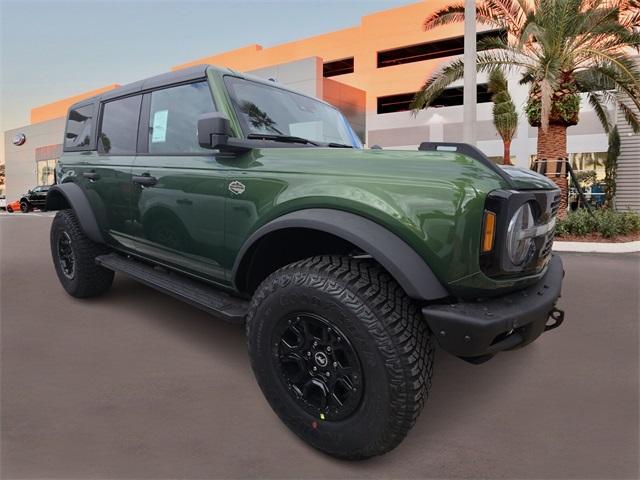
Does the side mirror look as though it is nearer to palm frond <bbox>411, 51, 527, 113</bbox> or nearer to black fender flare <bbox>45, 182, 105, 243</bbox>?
black fender flare <bbox>45, 182, 105, 243</bbox>

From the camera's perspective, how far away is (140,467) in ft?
6.61

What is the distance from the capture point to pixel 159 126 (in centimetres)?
340

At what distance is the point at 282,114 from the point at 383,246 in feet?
5.05

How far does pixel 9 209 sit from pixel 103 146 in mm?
34045

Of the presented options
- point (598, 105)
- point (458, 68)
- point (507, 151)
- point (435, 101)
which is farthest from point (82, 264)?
point (435, 101)

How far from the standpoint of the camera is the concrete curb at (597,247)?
8562 millimetres

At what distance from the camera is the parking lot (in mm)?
2051

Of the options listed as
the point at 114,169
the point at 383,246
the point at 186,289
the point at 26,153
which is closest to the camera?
the point at 383,246

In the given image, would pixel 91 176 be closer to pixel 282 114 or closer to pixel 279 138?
pixel 282 114

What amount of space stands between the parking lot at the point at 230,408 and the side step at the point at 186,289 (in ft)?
1.61

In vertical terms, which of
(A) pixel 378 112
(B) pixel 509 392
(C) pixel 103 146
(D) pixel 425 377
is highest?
(A) pixel 378 112

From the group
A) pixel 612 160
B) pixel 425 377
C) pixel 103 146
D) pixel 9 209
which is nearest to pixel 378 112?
pixel 612 160

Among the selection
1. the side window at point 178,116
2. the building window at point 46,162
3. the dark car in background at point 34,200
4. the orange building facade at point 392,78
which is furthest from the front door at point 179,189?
the building window at point 46,162

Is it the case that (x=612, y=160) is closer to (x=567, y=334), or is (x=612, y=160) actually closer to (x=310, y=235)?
(x=567, y=334)
